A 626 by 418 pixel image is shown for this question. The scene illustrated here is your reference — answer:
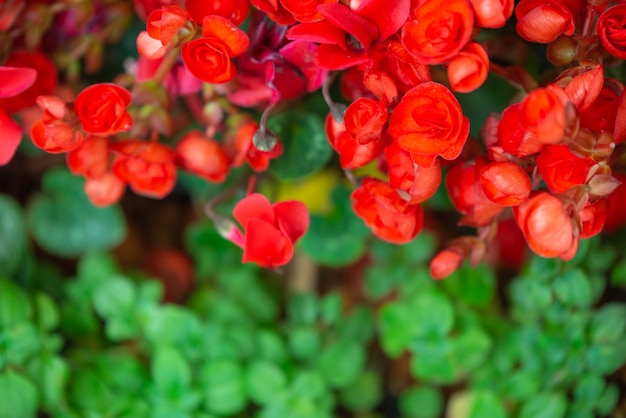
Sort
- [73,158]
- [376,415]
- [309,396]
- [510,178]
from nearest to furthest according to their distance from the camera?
[510,178]
[73,158]
[309,396]
[376,415]

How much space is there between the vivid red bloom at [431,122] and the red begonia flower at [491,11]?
4 cm

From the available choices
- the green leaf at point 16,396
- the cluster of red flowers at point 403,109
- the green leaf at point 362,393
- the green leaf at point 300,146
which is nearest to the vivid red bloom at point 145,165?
the cluster of red flowers at point 403,109

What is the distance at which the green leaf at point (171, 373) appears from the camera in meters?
0.59

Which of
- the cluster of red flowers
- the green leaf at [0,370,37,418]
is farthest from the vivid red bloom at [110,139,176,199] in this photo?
the green leaf at [0,370,37,418]

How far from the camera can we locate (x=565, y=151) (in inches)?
14.7

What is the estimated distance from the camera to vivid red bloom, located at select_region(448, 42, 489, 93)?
355mm

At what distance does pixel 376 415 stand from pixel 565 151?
43 cm

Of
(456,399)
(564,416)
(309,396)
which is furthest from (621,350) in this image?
(309,396)

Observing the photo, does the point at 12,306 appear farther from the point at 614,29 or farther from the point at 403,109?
the point at 614,29

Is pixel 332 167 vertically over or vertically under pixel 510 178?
under

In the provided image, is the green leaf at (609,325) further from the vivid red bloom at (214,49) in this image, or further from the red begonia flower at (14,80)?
the red begonia flower at (14,80)

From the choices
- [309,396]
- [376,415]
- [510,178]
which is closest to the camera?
[510,178]

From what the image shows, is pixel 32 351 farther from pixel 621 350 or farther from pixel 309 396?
pixel 621 350

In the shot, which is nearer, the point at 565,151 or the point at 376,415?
the point at 565,151
